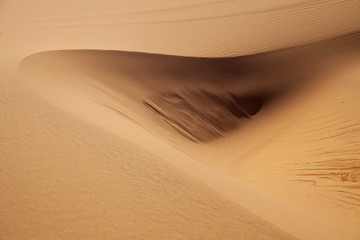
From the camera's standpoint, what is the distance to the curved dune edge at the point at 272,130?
337 centimetres

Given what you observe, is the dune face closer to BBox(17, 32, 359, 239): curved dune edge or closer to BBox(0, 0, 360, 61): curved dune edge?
BBox(17, 32, 359, 239): curved dune edge

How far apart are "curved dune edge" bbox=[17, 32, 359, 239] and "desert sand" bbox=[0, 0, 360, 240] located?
29 millimetres

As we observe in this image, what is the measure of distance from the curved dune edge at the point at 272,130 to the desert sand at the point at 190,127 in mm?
29

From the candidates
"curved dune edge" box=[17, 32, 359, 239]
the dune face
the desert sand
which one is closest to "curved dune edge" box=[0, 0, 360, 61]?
the desert sand

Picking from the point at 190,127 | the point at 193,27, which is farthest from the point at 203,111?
the point at 193,27

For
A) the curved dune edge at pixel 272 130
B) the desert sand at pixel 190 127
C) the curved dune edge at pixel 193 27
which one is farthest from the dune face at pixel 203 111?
the curved dune edge at pixel 193 27

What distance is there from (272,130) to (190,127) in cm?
170

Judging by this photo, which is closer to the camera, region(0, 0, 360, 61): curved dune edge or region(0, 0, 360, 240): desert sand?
region(0, 0, 360, 240): desert sand

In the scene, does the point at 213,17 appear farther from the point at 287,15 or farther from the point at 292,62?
the point at 292,62

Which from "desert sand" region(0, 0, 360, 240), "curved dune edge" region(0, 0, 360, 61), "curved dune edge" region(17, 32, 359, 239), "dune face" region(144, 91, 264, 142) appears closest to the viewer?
"desert sand" region(0, 0, 360, 240)

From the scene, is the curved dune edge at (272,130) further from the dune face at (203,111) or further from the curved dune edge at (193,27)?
the curved dune edge at (193,27)

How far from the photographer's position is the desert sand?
2.25 metres

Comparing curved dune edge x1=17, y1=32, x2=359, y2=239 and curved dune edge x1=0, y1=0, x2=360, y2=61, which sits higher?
curved dune edge x1=0, y1=0, x2=360, y2=61

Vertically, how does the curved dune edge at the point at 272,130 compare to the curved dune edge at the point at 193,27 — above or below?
below
